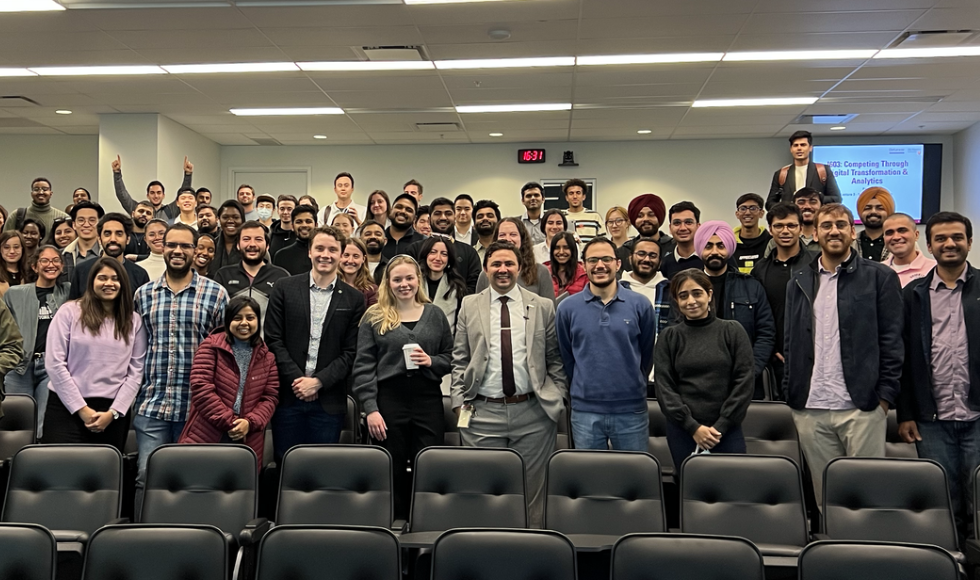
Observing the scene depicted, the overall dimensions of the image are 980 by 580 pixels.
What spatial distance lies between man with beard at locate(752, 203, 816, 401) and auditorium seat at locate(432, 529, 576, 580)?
2.26m

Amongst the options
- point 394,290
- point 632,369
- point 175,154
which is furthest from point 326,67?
point 632,369

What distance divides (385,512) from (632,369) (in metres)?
1.23

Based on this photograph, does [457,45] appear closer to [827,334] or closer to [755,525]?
[827,334]

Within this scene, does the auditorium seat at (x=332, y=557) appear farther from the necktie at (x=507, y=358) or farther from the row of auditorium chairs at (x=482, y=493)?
the necktie at (x=507, y=358)

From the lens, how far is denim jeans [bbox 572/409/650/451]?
3295 millimetres

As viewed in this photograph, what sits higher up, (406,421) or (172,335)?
(172,335)

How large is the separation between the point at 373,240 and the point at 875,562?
3553 mm

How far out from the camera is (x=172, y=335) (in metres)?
3.47

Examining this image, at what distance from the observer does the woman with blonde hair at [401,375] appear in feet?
11.1

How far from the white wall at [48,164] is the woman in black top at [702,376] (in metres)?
10.3

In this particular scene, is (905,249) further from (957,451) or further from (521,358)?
(521,358)

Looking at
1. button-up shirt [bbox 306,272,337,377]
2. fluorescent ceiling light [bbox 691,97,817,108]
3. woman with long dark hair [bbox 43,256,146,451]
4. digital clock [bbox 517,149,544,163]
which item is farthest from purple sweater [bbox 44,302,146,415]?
digital clock [bbox 517,149,544,163]

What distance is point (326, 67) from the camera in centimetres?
701

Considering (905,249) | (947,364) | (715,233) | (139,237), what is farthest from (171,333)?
(905,249)
